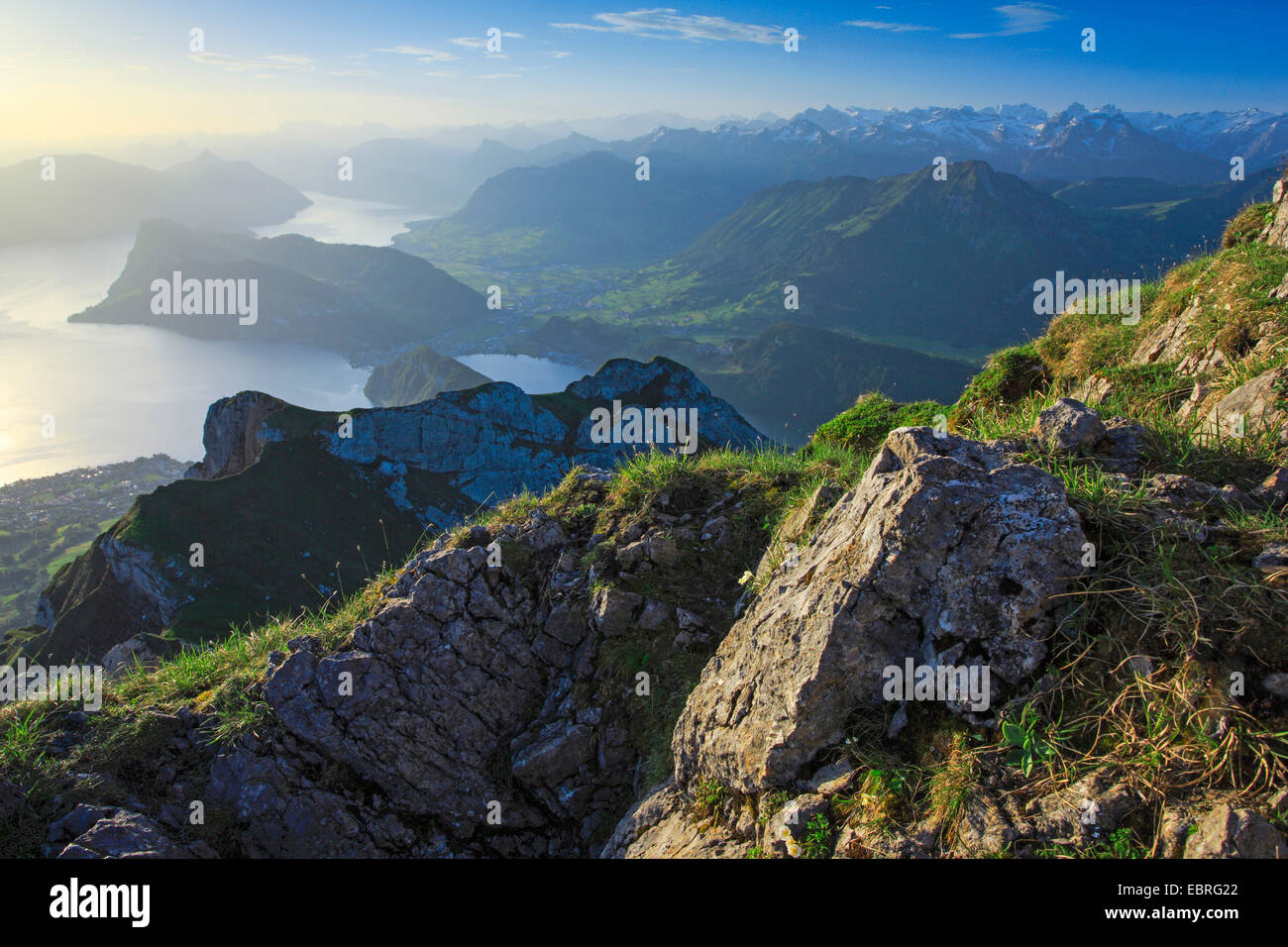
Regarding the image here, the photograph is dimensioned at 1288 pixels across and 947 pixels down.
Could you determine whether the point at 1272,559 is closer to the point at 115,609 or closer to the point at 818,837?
the point at 818,837

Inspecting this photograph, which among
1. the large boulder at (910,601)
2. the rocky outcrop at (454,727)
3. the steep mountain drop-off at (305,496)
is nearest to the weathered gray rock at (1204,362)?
the large boulder at (910,601)

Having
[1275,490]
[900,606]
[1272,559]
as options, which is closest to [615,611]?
[900,606]

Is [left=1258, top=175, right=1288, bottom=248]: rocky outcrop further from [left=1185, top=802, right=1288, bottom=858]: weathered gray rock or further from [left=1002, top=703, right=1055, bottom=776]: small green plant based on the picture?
[left=1185, top=802, right=1288, bottom=858]: weathered gray rock

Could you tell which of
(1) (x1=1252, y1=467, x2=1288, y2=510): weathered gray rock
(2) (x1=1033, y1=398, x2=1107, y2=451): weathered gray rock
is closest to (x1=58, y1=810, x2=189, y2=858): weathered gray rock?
(2) (x1=1033, y1=398, x2=1107, y2=451): weathered gray rock

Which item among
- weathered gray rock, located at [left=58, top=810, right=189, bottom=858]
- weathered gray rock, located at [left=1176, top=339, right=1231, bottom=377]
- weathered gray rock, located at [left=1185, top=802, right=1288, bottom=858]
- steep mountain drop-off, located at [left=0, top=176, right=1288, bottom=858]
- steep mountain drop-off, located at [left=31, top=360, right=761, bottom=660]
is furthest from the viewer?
steep mountain drop-off, located at [left=31, top=360, right=761, bottom=660]

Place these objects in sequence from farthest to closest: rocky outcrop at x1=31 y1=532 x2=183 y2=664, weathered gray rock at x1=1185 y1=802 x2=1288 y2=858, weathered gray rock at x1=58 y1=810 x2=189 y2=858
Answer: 1. rocky outcrop at x1=31 y1=532 x2=183 y2=664
2. weathered gray rock at x1=58 y1=810 x2=189 y2=858
3. weathered gray rock at x1=1185 y1=802 x2=1288 y2=858

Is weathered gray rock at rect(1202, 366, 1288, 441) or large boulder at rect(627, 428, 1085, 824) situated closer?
large boulder at rect(627, 428, 1085, 824)
